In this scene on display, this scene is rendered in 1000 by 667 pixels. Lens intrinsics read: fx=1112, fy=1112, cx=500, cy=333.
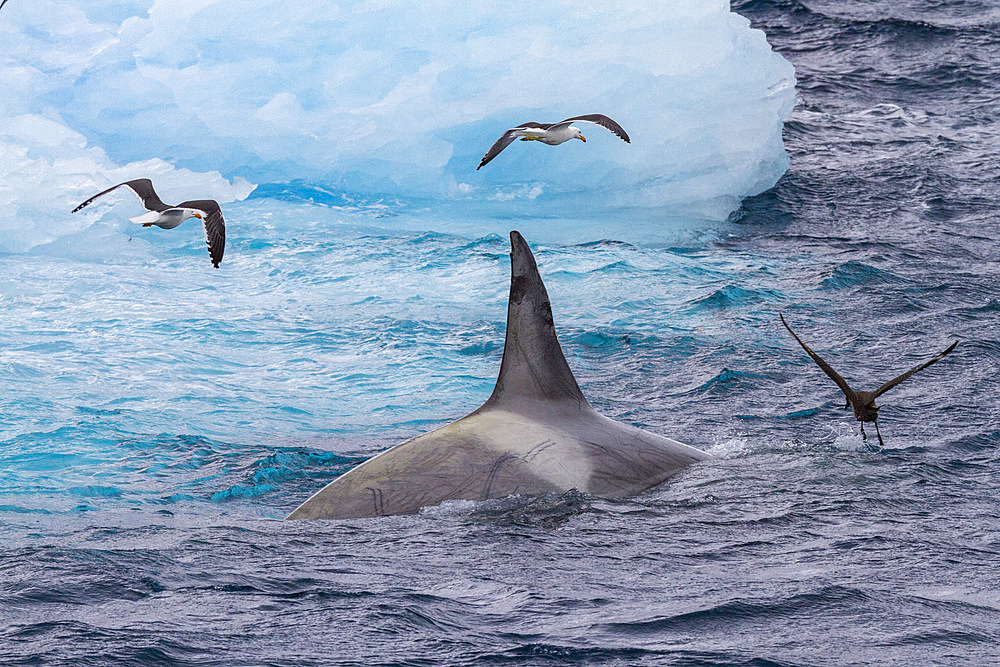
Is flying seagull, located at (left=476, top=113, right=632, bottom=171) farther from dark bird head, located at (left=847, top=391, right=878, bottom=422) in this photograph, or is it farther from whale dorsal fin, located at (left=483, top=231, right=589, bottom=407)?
dark bird head, located at (left=847, top=391, right=878, bottom=422)

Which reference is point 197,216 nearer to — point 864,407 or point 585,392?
point 864,407

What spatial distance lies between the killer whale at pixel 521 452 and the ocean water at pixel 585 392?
0.47 ft

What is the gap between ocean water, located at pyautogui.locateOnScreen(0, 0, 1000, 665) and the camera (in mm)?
4039

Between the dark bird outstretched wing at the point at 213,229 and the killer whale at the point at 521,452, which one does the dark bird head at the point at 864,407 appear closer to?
the killer whale at the point at 521,452

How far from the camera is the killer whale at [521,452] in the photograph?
218 inches

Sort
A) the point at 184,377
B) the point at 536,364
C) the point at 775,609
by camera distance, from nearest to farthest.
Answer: the point at 775,609 < the point at 536,364 < the point at 184,377

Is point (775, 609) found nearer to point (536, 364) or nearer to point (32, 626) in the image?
point (536, 364)

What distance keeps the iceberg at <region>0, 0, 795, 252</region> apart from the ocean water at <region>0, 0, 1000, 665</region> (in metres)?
0.72

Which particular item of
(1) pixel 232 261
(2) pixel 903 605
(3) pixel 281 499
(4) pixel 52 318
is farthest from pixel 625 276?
(2) pixel 903 605

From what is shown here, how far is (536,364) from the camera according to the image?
19.6 ft

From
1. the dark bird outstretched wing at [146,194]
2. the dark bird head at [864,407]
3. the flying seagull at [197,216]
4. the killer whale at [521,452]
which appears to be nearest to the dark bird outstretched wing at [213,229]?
the flying seagull at [197,216]

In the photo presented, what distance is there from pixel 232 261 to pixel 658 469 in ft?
36.5

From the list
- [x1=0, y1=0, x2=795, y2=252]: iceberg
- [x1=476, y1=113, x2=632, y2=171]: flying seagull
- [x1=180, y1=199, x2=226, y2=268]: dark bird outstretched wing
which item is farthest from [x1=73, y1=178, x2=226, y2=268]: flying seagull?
[x1=0, y1=0, x2=795, y2=252]: iceberg

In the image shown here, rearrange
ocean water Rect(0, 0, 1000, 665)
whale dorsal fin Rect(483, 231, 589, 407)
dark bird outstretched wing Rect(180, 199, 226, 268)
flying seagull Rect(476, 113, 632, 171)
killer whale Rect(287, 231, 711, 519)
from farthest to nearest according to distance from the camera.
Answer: flying seagull Rect(476, 113, 632, 171) < dark bird outstretched wing Rect(180, 199, 226, 268) < whale dorsal fin Rect(483, 231, 589, 407) < killer whale Rect(287, 231, 711, 519) < ocean water Rect(0, 0, 1000, 665)
